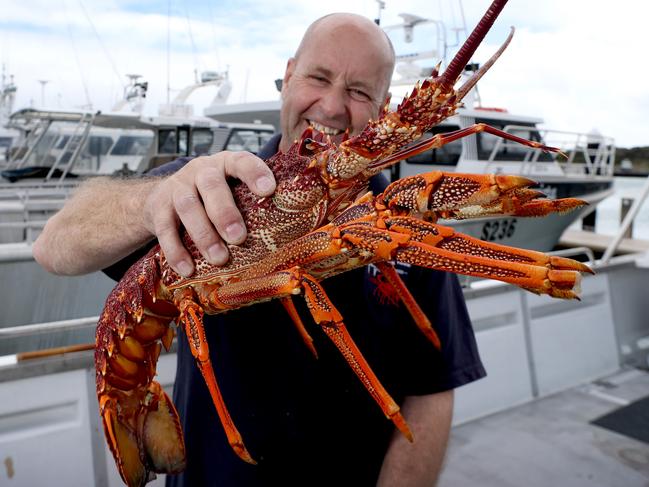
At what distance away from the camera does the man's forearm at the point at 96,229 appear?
5.35ft

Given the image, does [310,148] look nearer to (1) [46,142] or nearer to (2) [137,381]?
(2) [137,381]

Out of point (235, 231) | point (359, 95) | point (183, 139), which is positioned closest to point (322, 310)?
point (235, 231)

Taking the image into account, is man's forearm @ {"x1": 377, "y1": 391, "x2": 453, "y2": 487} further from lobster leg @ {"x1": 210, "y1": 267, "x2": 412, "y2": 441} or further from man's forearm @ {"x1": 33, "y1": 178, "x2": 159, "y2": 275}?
man's forearm @ {"x1": 33, "y1": 178, "x2": 159, "y2": 275}

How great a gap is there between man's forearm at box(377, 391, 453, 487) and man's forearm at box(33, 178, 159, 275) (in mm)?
1135

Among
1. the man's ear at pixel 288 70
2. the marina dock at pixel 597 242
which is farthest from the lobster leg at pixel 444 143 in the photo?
the marina dock at pixel 597 242

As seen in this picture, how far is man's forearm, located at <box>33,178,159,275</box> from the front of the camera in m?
1.63

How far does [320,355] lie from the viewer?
189 centimetres

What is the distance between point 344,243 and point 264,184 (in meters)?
0.25

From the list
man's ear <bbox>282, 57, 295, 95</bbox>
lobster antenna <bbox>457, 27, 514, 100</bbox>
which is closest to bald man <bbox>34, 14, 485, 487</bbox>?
man's ear <bbox>282, 57, 295, 95</bbox>

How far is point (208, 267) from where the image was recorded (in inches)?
61.8

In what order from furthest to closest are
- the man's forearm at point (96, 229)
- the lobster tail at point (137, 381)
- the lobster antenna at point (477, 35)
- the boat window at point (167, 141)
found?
the boat window at point (167, 141)
the lobster tail at point (137, 381)
the man's forearm at point (96, 229)
the lobster antenna at point (477, 35)

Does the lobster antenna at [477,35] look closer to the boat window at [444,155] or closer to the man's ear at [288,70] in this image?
the man's ear at [288,70]

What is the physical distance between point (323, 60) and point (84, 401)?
6.35ft

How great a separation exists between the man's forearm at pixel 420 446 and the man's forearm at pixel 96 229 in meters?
1.13
